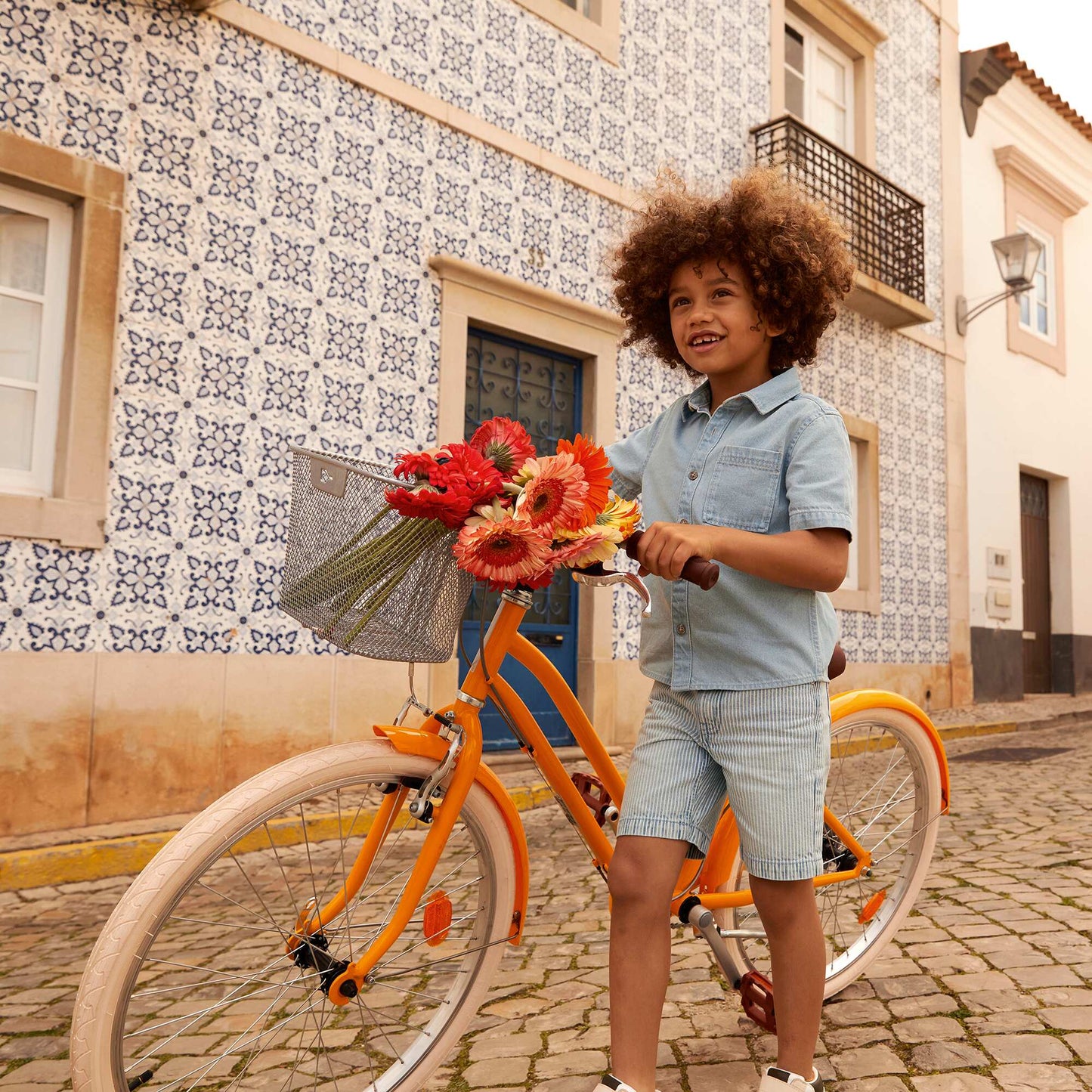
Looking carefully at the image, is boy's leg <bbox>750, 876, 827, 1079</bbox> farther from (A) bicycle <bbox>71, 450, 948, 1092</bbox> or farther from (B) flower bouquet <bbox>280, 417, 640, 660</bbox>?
(B) flower bouquet <bbox>280, 417, 640, 660</bbox>

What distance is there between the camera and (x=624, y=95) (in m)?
7.82

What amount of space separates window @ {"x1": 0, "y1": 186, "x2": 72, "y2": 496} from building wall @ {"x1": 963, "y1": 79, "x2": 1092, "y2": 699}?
9.99 m

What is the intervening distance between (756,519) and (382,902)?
37.6 inches

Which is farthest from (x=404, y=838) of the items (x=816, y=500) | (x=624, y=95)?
(x=624, y=95)

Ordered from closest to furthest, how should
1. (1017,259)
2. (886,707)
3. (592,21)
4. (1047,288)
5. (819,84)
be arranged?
(886,707), (592,21), (819,84), (1017,259), (1047,288)

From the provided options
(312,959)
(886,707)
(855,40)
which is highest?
(855,40)

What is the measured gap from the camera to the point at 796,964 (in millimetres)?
1819

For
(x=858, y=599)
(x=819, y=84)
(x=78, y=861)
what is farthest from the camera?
(x=819, y=84)

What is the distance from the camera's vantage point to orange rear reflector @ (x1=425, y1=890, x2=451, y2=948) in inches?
71.4

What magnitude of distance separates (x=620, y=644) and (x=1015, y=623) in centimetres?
705

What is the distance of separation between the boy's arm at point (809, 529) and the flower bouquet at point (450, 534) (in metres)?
0.14

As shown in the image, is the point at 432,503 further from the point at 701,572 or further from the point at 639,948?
the point at 639,948

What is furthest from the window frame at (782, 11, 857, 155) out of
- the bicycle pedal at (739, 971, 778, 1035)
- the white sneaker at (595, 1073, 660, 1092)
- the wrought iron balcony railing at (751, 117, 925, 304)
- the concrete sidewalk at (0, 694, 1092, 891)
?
the white sneaker at (595, 1073, 660, 1092)

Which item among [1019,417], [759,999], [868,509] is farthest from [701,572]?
[1019,417]
